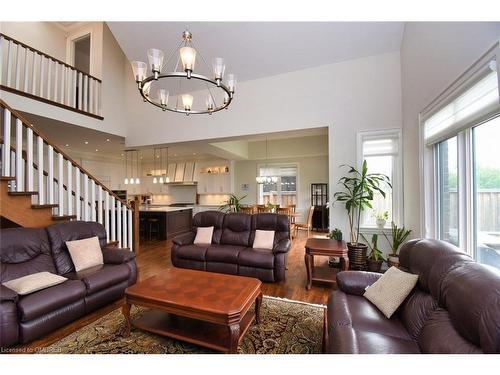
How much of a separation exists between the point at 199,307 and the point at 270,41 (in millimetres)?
4183

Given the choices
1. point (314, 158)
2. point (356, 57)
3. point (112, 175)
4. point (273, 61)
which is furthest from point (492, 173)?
point (112, 175)

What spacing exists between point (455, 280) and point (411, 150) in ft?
7.96

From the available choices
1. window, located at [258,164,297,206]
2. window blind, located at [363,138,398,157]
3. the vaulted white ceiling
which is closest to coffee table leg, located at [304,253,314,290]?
window blind, located at [363,138,398,157]

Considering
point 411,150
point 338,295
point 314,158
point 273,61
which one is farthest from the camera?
point 314,158

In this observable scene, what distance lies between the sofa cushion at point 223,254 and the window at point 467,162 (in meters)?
2.56

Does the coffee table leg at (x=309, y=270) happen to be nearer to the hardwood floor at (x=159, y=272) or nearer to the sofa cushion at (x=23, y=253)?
the hardwood floor at (x=159, y=272)

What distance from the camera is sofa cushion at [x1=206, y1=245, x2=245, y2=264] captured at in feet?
11.0

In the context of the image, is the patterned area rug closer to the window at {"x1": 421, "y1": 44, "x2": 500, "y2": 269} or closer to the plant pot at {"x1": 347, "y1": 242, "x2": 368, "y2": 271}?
the plant pot at {"x1": 347, "y1": 242, "x2": 368, "y2": 271}

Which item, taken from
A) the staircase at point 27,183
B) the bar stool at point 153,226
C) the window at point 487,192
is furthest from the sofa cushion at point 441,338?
the bar stool at point 153,226

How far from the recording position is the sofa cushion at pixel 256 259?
3.20 meters

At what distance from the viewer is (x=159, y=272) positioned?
3414 mm

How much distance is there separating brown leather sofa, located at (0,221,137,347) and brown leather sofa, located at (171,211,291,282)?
3.15 ft

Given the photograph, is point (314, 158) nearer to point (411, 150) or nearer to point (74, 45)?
point (411, 150)

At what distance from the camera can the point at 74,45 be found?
605cm
